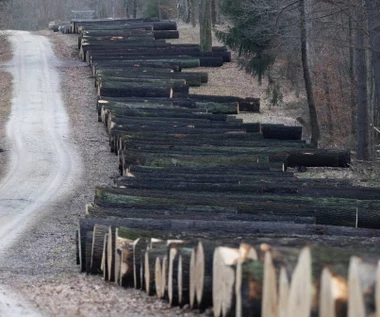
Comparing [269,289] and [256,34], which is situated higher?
[256,34]

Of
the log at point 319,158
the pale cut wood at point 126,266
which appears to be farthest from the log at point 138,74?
the pale cut wood at point 126,266

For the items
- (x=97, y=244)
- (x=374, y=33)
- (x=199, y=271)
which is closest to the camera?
(x=199, y=271)

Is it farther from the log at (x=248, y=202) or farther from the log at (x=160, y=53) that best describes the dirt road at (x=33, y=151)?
the log at (x=160, y=53)

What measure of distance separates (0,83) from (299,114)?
13.6 meters

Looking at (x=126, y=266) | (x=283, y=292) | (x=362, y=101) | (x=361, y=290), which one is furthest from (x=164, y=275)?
(x=362, y=101)

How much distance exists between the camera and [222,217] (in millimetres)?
12773

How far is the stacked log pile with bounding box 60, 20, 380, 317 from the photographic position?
6809 mm

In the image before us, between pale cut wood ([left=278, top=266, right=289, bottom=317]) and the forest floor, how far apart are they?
6.30 ft

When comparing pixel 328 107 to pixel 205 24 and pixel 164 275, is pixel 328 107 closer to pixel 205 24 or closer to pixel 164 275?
pixel 205 24

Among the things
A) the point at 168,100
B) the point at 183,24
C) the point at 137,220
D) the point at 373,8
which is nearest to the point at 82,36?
the point at 183,24

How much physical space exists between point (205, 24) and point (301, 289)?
3584cm

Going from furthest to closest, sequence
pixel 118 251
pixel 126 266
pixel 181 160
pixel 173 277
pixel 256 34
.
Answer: pixel 256 34
pixel 181 160
pixel 118 251
pixel 126 266
pixel 173 277

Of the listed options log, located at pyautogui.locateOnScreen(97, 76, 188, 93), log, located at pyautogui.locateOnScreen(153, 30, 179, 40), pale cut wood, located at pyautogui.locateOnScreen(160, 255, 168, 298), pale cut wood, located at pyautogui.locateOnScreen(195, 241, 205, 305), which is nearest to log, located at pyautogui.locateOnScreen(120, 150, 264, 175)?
pale cut wood, located at pyautogui.locateOnScreen(160, 255, 168, 298)

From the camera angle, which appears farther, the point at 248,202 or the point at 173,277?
the point at 248,202
